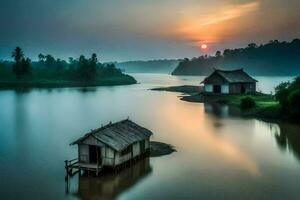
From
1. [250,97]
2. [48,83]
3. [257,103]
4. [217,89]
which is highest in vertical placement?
[48,83]

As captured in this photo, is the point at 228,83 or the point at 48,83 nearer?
the point at 228,83

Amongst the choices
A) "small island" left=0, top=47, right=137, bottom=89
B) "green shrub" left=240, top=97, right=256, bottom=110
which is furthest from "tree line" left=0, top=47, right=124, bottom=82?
"green shrub" left=240, top=97, right=256, bottom=110

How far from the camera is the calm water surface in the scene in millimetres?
23891

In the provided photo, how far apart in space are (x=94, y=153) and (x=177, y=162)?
23.9ft

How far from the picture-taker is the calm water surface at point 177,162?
23891 mm

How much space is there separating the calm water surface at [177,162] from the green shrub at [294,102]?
3627mm

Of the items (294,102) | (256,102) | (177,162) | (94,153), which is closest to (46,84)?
(256,102)

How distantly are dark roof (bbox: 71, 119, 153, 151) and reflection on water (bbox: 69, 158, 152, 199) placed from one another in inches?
83.3

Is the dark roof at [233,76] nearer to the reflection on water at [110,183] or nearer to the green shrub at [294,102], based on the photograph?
the green shrub at [294,102]

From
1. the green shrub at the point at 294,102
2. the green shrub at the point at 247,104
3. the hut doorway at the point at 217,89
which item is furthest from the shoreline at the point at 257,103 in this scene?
the hut doorway at the point at 217,89

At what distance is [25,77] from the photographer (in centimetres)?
14812

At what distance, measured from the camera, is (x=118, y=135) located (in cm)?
2878

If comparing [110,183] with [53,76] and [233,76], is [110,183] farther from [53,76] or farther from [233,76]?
[53,76]

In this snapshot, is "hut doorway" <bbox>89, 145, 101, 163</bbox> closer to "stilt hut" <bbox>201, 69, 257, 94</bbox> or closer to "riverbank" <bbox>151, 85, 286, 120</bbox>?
"riverbank" <bbox>151, 85, 286, 120</bbox>
